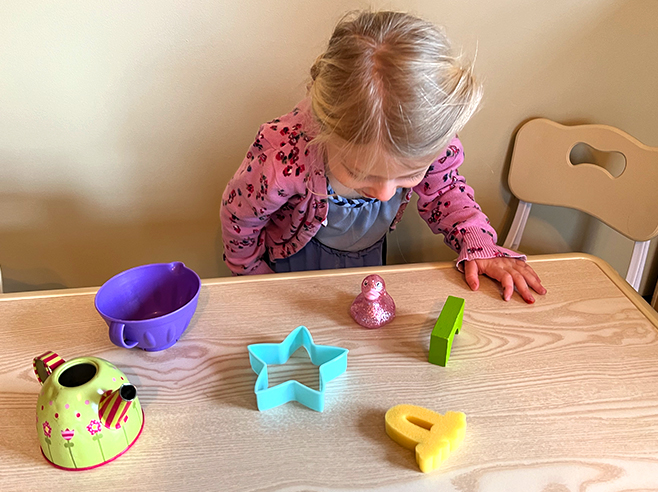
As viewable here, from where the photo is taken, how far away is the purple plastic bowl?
1.91 ft

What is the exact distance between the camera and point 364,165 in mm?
616

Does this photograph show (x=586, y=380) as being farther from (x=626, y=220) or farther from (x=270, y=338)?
(x=626, y=220)

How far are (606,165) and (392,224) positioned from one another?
0.60 m

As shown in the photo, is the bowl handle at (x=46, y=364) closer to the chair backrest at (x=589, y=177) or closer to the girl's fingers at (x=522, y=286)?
the girl's fingers at (x=522, y=286)

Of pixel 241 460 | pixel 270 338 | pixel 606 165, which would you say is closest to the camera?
pixel 241 460

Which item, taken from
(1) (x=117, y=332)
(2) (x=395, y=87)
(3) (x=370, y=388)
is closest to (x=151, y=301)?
(1) (x=117, y=332)

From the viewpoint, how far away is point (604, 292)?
72 centimetres

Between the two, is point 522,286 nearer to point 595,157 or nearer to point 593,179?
point 593,179

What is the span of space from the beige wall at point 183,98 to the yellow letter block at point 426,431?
756 millimetres

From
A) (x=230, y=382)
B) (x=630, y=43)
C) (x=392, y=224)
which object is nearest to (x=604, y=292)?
(x=392, y=224)

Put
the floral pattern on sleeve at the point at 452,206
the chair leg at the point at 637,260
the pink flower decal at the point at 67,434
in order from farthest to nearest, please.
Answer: the chair leg at the point at 637,260 → the floral pattern on sleeve at the point at 452,206 → the pink flower decal at the point at 67,434

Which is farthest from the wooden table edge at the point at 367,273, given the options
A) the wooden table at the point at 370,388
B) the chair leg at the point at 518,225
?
the chair leg at the point at 518,225

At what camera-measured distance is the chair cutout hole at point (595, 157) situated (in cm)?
117

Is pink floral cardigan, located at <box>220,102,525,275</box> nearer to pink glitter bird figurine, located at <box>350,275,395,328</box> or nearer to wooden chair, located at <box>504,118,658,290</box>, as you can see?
pink glitter bird figurine, located at <box>350,275,395,328</box>
